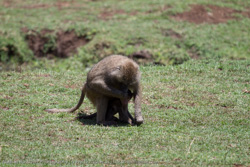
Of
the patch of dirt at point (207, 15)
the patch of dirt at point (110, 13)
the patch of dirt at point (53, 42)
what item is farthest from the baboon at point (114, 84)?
the patch of dirt at point (110, 13)

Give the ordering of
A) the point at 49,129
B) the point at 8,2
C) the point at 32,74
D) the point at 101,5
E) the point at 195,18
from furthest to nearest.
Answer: the point at 8,2 → the point at 101,5 → the point at 195,18 → the point at 32,74 → the point at 49,129

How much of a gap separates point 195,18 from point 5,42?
8.68m

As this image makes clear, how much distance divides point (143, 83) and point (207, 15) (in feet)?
33.7

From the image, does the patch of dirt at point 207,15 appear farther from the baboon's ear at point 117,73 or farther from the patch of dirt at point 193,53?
the baboon's ear at point 117,73

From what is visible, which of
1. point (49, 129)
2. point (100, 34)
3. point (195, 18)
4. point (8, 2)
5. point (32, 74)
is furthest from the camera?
point (8, 2)

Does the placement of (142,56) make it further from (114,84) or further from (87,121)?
(114,84)

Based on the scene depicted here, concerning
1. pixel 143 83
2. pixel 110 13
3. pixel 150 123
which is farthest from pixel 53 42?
pixel 150 123

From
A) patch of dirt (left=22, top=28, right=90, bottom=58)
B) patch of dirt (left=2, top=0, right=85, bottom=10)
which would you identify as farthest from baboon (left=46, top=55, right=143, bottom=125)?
patch of dirt (left=2, top=0, right=85, bottom=10)

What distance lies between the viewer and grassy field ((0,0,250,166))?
21.1 ft

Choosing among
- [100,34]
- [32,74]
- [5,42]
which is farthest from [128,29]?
[32,74]

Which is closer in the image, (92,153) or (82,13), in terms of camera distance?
(92,153)

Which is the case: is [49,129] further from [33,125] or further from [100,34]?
[100,34]

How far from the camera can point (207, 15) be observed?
19.6 metres

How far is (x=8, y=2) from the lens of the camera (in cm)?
2309
